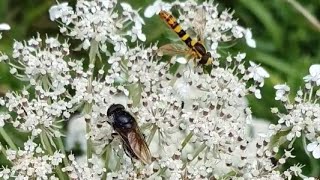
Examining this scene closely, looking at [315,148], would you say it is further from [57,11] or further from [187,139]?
[57,11]

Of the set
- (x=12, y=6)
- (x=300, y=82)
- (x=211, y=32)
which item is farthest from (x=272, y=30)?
(x=12, y=6)

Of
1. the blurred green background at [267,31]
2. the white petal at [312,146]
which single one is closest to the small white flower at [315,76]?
the white petal at [312,146]

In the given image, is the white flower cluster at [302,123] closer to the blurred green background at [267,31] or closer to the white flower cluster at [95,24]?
the white flower cluster at [95,24]

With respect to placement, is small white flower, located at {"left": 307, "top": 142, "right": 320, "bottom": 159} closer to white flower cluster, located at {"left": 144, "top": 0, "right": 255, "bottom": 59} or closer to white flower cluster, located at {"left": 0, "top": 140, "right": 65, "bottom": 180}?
white flower cluster, located at {"left": 144, "top": 0, "right": 255, "bottom": 59}

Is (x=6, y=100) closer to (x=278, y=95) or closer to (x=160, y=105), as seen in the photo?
(x=160, y=105)

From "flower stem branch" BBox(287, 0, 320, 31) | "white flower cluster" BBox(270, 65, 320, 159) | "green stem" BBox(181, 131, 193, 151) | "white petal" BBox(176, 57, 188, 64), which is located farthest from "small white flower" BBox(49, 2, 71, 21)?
"flower stem branch" BBox(287, 0, 320, 31)

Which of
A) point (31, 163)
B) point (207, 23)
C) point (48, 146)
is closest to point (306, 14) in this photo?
point (207, 23)
